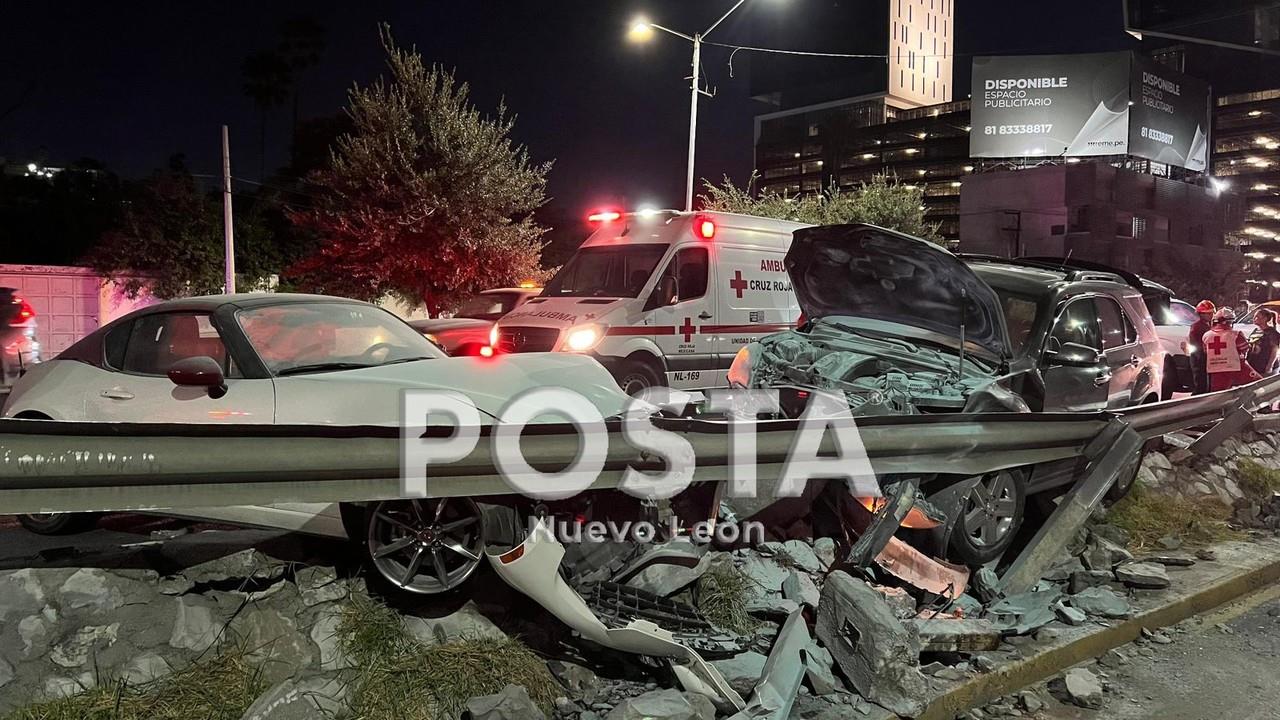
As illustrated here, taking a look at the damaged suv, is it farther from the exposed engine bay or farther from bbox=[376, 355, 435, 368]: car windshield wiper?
bbox=[376, 355, 435, 368]: car windshield wiper

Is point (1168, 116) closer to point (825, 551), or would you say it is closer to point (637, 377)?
point (637, 377)

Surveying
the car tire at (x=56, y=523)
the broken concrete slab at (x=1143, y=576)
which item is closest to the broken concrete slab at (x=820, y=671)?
the broken concrete slab at (x=1143, y=576)

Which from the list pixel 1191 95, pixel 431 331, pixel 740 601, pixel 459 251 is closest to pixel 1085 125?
pixel 1191 95

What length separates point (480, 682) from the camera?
135 inches

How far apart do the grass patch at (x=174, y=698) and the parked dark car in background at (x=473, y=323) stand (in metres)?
5.14

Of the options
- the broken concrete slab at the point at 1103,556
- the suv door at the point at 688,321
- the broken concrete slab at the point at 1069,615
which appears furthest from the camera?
the suv door at the point at 688,321

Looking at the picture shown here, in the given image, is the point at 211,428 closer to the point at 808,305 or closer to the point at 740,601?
the point at 740,601

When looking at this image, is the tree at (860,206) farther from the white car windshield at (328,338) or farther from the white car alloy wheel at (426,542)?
the white car alloy wheel at (426,542)

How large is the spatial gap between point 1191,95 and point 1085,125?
10499 mm

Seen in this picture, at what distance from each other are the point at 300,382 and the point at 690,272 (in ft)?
20.6

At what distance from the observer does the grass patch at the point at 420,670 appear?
3244 mm

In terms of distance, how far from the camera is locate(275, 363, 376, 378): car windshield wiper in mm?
4824

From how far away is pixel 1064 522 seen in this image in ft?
16.0

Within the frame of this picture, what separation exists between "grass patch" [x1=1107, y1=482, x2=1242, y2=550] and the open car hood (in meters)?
1.56
